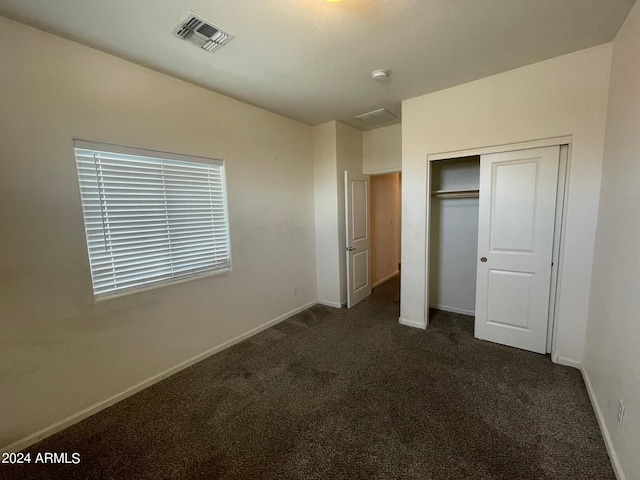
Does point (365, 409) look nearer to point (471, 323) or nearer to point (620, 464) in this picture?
point (620, 464)

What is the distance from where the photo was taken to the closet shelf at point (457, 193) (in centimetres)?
329

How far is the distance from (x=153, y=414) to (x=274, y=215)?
2.23 m

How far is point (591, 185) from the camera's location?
2.15 m

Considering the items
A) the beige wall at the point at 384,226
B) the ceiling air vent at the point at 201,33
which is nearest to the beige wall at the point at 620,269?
the ceiling air vent at the point at 201,33

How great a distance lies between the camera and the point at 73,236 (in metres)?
1.86

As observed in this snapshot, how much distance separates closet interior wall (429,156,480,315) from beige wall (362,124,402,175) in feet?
1.99

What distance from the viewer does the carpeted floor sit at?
59.2 inches

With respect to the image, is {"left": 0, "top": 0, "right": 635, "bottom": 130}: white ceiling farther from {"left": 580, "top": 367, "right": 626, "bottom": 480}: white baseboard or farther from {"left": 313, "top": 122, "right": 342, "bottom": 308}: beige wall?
{"left": 580, "top": 367, "right": 626, "bottom": 480}: white baseboard

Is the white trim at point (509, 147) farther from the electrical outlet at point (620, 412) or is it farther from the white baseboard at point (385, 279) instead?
the white baseboard at point (385, 279)

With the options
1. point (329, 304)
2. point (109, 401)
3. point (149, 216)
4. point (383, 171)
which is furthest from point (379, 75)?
point (109, 401)

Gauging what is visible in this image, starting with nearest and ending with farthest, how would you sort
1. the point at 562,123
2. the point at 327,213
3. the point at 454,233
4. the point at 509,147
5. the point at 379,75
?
the point at 562,123 < the point at 379,75 < the point at 509,147 < the point at 454,233 < the point at 327,213

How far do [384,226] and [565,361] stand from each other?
3349 millimetres

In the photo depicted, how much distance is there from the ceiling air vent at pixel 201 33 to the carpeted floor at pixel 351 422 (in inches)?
106

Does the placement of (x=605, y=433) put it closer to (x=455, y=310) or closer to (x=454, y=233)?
(x=455, y=310)
